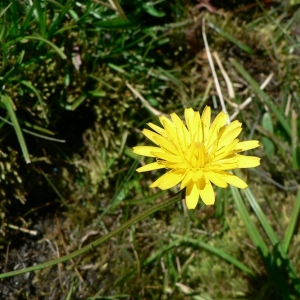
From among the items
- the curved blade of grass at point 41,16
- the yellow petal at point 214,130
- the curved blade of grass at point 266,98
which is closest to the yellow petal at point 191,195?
the yellow petal at point 214,130

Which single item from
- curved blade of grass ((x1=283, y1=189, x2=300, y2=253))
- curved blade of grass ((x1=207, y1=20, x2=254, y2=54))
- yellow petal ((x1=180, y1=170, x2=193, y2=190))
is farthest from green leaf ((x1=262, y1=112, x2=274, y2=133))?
yellow petal ((x1=180, y1=170, x2=193, y2=190))

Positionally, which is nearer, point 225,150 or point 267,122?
point 225,150

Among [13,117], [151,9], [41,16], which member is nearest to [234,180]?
[13,117]

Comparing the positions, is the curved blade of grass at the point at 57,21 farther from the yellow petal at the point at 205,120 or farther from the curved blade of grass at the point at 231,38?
the curved blade of grass at the point at 231,38

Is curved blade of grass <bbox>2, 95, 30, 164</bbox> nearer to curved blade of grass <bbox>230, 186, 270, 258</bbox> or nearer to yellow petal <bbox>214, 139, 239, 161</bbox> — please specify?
yellow petal <bbox>214, 139, 239, 161</bbox>

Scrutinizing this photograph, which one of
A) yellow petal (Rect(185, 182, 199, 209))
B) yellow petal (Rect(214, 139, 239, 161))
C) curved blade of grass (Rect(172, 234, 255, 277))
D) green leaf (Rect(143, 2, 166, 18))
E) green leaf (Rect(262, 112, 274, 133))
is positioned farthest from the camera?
green leaf (Rect(262, 112, 274, 133))

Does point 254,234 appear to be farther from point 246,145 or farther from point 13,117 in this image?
point 13,117

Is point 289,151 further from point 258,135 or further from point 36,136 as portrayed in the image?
point 36,136
